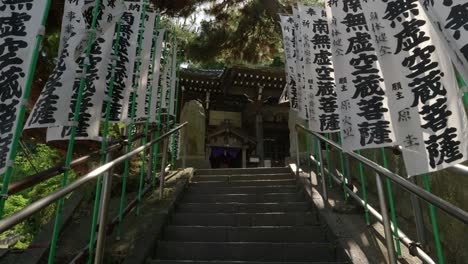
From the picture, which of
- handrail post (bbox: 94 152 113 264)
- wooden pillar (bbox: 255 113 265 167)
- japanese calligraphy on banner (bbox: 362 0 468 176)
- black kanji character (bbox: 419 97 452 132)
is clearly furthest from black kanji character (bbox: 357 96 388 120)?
wooden pillar (bbox: 255 113 265 167)

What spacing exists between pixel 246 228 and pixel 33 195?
4.84m

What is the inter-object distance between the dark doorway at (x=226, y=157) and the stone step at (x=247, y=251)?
11.4 metres

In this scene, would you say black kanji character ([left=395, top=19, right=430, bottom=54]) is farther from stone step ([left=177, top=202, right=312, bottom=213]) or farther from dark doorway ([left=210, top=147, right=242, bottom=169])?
dark doorway ([left=210, top=147, right=242, bottom=169])

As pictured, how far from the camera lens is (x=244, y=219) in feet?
15.5

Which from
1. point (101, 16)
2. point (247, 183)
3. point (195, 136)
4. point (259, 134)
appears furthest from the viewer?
point (259, 134)

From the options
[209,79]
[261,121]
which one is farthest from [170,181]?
[261,121]

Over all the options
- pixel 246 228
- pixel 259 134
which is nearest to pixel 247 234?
pixel 246 228

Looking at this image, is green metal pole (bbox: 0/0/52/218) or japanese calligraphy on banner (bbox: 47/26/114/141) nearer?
green metal pole (bbox: 0/0/52/218)

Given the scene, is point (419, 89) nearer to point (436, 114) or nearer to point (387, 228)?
point (436, 114)

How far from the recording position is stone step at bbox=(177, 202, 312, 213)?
5062 millimetres

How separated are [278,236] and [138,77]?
3.10 m

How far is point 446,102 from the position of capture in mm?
2426

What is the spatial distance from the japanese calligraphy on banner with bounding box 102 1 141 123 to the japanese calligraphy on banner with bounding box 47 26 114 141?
0.19 m

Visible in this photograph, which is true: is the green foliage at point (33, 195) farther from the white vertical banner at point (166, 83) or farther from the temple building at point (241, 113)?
the temple building at point (241, 113)
